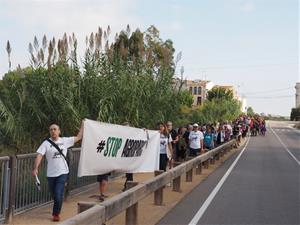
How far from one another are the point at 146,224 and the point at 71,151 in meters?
3.42

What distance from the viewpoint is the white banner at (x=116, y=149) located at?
9797 mm

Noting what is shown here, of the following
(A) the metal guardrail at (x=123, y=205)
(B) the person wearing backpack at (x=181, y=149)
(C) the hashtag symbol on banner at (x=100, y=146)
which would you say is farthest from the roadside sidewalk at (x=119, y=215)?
(B) the person wearing backpack at (x=181, y=149)

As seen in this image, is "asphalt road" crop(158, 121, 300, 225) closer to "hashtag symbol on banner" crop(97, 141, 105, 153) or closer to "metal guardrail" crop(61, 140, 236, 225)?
"metal guardrail" crop(61, 140, 236, 225)

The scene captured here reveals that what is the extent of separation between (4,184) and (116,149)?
A: 261 cm

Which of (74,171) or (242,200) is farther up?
(74,171)

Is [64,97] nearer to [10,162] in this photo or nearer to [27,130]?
[27,130]

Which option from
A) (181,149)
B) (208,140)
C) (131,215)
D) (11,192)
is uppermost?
(208,140)

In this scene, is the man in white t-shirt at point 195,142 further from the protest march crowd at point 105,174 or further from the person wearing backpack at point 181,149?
the person wearing backpack at point 181,149

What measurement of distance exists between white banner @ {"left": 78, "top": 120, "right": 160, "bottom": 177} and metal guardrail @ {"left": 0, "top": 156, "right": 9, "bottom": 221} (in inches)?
52.6

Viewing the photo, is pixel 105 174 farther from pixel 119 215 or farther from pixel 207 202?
pixel 207 202

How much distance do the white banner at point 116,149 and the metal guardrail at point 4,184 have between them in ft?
4.39

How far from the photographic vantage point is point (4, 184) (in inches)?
348

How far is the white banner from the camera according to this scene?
9.80 meters

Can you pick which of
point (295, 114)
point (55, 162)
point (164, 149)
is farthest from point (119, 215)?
point (295, 114)
